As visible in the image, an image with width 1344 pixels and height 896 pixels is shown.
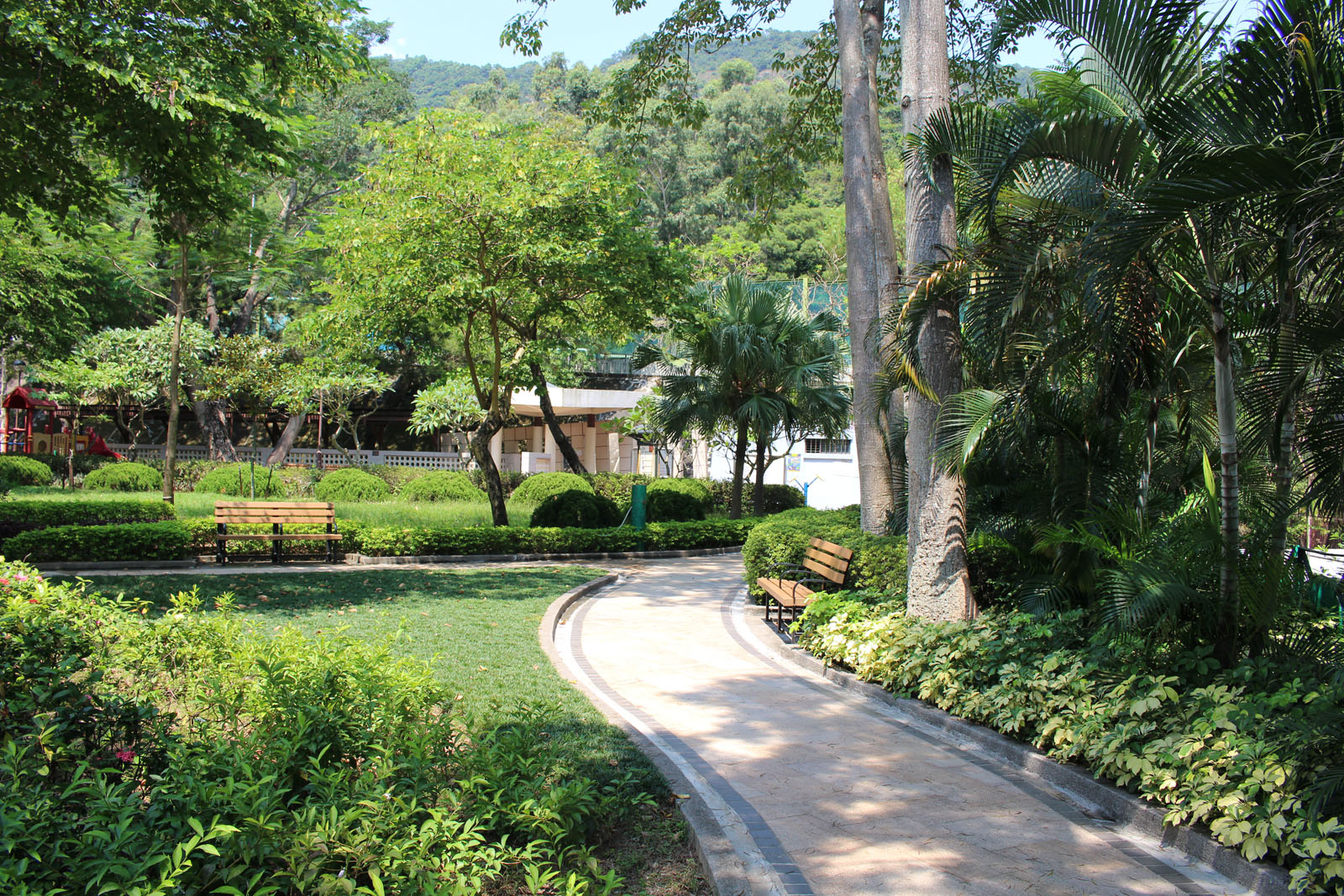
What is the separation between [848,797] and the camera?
16.6 ft

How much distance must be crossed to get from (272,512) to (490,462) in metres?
4.27

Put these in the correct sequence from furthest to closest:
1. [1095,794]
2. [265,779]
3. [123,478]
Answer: [123,478] → [1095,794] → [265,779]

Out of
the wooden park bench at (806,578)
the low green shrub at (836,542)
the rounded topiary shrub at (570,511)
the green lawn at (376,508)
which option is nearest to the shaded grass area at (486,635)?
the wooden park bench at (806,578)

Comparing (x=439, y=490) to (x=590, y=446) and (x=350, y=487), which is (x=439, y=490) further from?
(x=590, y=446)

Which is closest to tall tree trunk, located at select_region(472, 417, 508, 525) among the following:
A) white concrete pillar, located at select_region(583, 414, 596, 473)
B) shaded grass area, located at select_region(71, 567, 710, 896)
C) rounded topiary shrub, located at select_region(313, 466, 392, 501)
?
shaded grass area, located at select_region(71, 567, 710, 896)

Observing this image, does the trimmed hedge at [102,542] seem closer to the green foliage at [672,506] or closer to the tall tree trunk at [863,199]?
the tall tree trunk at [863,199]

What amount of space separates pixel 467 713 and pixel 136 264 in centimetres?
1815

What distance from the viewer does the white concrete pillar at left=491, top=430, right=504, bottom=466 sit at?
124 feet

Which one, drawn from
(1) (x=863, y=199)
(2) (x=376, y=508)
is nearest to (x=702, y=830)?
(1) (x=863, y=199)

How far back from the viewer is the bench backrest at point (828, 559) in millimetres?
9445

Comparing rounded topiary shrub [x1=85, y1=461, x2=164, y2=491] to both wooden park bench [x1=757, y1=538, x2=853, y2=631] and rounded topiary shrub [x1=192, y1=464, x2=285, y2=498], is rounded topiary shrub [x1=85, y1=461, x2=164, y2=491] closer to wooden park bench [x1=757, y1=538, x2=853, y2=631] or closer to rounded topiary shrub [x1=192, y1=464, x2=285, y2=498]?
rounded topiary shrub [x1=192, y1=464, x2=285, y2=498]

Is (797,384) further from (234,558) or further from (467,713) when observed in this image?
(467,713)

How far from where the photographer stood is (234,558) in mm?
14148

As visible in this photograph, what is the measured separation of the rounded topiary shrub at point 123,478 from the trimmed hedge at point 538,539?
47.6 ft
